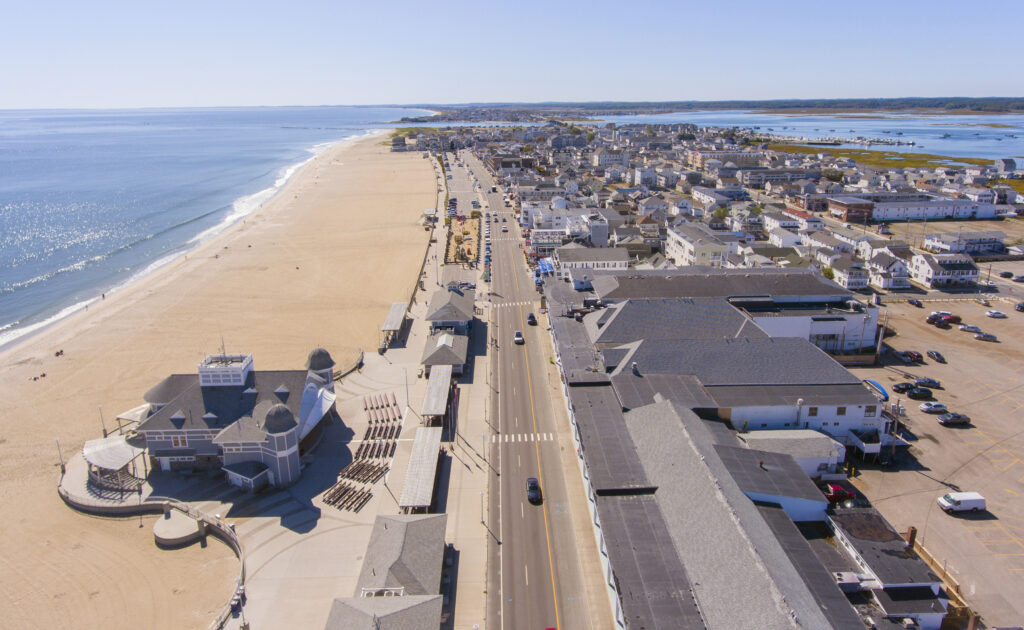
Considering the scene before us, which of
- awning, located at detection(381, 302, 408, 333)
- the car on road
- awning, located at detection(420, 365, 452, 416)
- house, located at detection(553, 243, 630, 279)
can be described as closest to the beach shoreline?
awning, located at detection(381, 302, 408, 333)

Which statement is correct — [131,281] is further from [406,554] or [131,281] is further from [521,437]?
[406,554]

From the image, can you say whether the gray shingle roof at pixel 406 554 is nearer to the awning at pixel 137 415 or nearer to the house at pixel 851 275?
the awning at pixel 137 415

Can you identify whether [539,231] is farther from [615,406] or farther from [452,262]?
[615,406]

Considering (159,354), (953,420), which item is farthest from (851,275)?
(159,354)

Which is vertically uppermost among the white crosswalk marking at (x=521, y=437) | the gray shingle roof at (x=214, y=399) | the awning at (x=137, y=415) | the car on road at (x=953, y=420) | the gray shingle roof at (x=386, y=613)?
the gray shingle roof at (x=214, y=399)

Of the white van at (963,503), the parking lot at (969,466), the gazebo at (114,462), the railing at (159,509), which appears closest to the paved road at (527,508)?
the railing at (159,509)

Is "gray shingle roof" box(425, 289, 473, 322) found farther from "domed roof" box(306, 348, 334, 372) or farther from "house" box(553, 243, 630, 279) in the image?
"house" box(553, 243, 630, 279)

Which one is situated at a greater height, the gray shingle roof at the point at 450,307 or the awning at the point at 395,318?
the gray shingle roof at the point at 450,307
